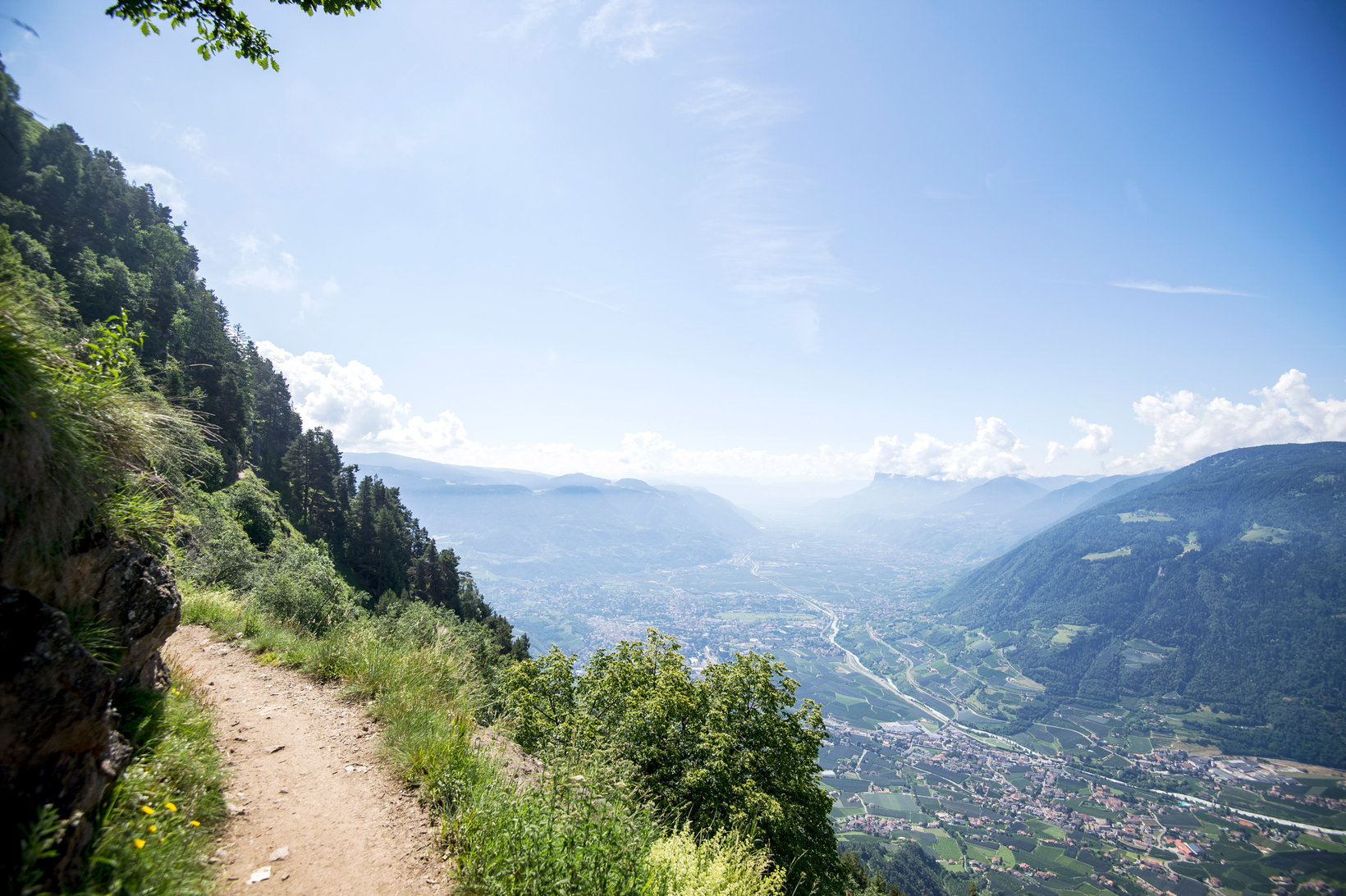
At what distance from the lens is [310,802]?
5172 mm

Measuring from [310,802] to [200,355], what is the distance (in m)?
61.4

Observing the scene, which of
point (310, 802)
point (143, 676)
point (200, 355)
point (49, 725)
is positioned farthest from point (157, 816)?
point (200, 355)

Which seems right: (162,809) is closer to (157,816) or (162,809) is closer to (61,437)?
(157,816)

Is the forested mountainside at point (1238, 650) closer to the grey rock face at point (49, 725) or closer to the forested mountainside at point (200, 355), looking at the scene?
the forested mountainside at point (200, 355)

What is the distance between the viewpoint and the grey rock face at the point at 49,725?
2744 millimetres

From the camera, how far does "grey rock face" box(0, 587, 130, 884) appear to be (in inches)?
108

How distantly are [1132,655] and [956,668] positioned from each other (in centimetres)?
6070

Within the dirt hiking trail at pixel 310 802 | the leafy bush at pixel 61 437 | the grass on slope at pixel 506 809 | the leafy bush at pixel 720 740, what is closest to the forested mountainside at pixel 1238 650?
the leafy bush at pixel 720 740

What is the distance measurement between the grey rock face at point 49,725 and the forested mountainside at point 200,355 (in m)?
37.8

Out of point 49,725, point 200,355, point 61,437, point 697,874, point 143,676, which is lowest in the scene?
point 697,874

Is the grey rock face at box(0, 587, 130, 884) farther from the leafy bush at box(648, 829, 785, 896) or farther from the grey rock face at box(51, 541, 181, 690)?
the leafy bush at box(648, 829, 785, 896)

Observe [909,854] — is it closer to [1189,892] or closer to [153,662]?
[1189,892]

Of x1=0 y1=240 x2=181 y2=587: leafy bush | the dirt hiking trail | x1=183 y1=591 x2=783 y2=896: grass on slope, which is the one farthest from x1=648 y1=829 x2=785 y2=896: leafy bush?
x1=0 y1=240 x2=181 y2=587: leafy bush

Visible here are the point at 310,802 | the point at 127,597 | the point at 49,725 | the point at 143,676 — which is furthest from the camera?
the point at 310,802
